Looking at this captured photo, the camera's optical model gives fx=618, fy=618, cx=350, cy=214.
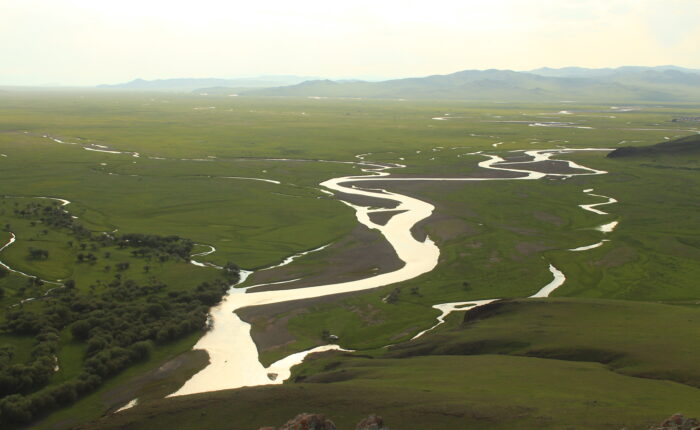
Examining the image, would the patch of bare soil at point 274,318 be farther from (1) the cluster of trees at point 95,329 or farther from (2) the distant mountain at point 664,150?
(2) the distant mountain at point 664,150

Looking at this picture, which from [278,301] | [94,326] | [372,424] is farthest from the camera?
[278,301]

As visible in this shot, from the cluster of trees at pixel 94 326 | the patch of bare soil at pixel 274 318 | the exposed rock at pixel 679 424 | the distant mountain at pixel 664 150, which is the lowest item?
the patch of bare soil at pixel 274 318

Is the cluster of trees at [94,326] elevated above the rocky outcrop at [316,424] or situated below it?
below

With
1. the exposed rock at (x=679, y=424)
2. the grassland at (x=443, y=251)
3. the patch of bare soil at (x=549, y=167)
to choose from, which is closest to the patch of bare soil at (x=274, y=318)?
the grassland at (x=443, y=251)

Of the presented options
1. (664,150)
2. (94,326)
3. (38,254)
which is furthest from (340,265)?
(664,150)

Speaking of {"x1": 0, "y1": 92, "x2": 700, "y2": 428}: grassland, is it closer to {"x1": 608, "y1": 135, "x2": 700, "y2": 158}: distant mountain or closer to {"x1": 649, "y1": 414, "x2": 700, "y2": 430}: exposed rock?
{"x1": 649, "y1": 414, "x2": 700, "y2": 430}: exposed rock

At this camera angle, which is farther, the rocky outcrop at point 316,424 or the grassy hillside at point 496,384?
the grassy hillside at point 496,384

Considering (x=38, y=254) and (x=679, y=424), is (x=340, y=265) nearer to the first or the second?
(x=38, y=254)

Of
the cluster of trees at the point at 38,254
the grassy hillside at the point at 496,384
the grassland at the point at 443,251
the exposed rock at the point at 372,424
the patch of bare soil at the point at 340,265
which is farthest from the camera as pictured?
the cluster of trees at the point at 38,254

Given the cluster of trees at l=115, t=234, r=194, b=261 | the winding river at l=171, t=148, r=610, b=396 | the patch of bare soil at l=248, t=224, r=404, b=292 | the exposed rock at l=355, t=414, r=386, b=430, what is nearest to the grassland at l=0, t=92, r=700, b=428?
the patch of bare soil at l=248, t=224, r=404, b=292

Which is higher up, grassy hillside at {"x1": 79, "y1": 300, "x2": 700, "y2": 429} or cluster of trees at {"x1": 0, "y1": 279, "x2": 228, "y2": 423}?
grassy hillside at {"x1": 79, "y1": 300, "x2": 700, "y2": 429}

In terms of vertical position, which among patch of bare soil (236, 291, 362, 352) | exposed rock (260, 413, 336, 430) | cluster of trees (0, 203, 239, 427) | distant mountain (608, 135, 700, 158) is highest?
exposed rock (260, 413, 336, 430)
